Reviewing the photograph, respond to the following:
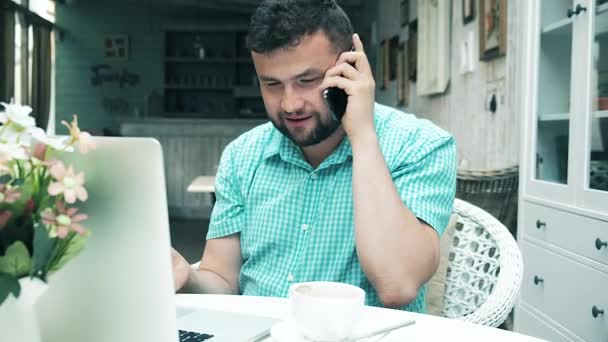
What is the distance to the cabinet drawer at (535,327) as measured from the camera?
2.10 m

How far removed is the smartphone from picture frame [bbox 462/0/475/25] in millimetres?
2535

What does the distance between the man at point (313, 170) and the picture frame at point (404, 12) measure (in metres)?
4.11

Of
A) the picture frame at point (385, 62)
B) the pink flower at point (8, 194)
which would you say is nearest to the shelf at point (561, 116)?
the pink flower at point (8, 194)

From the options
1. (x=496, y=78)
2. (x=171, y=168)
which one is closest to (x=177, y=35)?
(x=171, y=168)

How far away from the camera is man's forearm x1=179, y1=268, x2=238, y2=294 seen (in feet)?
3.87

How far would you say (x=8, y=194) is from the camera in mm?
479

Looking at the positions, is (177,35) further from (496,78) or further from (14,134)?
(14,134)

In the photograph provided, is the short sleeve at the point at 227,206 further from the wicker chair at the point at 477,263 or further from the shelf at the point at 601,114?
the shelf at the point at 601,114

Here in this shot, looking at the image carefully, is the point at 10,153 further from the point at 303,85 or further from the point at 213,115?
the point at 213,115

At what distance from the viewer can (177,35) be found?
982cm

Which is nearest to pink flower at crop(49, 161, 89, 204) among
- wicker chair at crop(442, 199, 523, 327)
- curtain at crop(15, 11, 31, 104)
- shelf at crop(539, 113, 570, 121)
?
wicker chair at crop(442, 199, 523, 327)

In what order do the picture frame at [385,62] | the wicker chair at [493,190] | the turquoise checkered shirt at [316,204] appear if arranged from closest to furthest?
1. the turquoise checkered shirt at [316,204]
2. the wicker chair at [493,190]
3. the picture frame at [385,62]

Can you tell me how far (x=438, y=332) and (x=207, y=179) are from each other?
141 inches

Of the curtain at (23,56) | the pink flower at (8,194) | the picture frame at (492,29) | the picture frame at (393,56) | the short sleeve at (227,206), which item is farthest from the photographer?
the curtain at (23,56)
